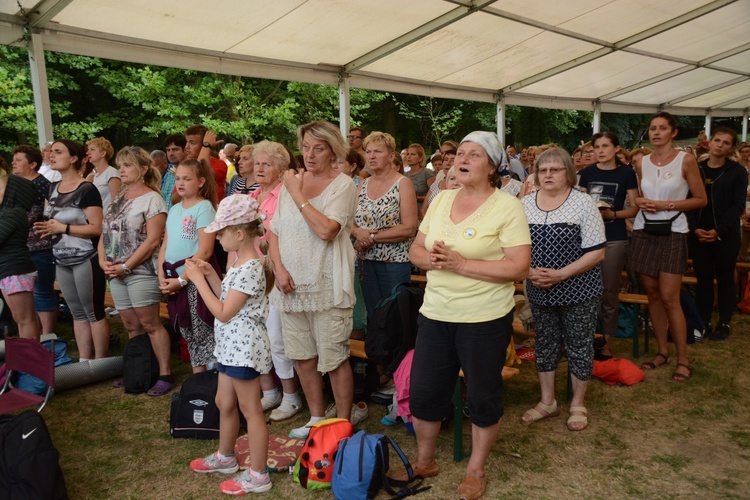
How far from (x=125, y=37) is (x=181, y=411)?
3.90 m

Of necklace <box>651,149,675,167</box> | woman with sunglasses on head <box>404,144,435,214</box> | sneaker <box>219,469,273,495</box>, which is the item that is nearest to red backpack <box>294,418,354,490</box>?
sneaker <box>219,469,273,495</box>

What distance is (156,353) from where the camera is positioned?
423cm

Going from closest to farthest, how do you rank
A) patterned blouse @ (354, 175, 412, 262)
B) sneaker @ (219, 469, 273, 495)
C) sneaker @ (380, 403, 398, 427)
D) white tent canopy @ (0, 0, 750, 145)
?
sneaker @ (219, 469, 273, 495) → sneaker @ (380, 403, 398, 427) → patterned blouse @ (354, 175, 412, 262) → white tent canopy @ (0, 0, 750, 145)

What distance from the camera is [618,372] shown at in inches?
159

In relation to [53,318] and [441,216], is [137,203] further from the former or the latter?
[441,216]

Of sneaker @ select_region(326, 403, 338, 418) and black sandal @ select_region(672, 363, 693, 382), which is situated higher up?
sneaker @ select_region(326, 403, 338, 418)

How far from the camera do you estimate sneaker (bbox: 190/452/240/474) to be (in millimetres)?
2971

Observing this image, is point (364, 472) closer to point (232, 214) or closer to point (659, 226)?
point (232, 214)

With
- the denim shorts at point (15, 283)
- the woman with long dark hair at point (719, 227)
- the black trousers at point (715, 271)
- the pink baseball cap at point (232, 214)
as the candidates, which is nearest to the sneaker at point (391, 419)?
the pink baseball cap at point (232, 214)

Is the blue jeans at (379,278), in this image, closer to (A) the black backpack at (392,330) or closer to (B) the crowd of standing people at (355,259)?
(B) the crowd of standing people at (355,259)

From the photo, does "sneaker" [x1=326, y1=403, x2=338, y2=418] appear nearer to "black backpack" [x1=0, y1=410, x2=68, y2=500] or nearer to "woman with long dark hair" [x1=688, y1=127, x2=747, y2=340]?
"black backpack" [x1=0, y1=410, x2=68, y2=500]

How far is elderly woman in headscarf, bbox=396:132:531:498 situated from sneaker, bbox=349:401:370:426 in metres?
0.89

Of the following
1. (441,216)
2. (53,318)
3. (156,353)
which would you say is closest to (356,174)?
(156,353)

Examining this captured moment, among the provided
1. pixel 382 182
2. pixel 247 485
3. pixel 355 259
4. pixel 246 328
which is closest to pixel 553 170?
pixel 382 182
